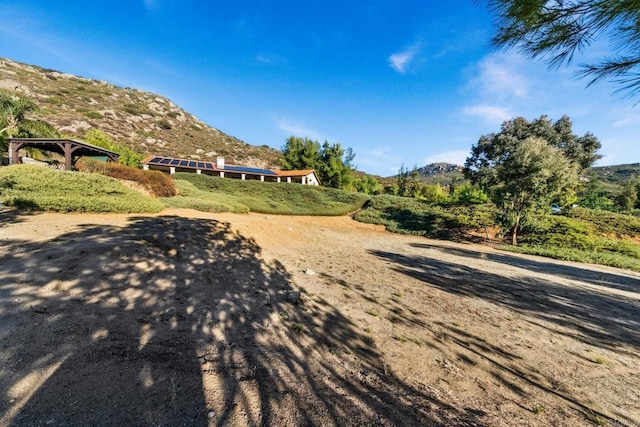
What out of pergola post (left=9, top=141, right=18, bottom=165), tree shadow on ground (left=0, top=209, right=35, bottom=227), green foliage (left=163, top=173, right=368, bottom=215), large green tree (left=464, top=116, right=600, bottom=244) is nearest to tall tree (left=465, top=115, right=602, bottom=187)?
large green tree (left=464, top=116, right=600, bottom=244)

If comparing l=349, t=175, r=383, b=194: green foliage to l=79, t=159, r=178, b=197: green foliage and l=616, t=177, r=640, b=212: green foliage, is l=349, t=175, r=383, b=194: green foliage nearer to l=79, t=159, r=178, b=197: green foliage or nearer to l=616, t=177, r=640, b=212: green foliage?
l=79, t=159, r=178, b=197: green foliage

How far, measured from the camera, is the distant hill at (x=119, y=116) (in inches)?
1698

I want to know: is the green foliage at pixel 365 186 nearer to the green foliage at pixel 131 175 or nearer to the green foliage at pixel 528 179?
the green foliage at pixel 528 179

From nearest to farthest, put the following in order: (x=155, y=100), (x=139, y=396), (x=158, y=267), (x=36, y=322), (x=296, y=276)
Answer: (x=139, y=396)
(x=36, y=322)
(x=158, y=267)
(x=296, y=276)
(x=155, y=100)

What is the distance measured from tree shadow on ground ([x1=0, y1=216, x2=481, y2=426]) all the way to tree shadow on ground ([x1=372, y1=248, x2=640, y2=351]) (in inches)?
150

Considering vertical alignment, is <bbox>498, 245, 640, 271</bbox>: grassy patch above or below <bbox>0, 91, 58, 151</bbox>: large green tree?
below

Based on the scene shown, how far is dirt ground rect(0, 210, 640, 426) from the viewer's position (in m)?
1.98

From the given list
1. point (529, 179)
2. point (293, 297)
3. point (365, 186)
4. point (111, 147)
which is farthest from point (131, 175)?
point (365, 186)

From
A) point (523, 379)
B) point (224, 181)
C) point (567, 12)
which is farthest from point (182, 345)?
point (224, 181)

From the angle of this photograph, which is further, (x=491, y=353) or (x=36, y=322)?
(x=491, y=353)

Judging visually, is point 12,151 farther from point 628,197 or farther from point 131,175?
A: point 628,197

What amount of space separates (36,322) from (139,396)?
63.9 inches

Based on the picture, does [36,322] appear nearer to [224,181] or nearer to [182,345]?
[182,345]

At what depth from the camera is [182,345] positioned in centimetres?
269
